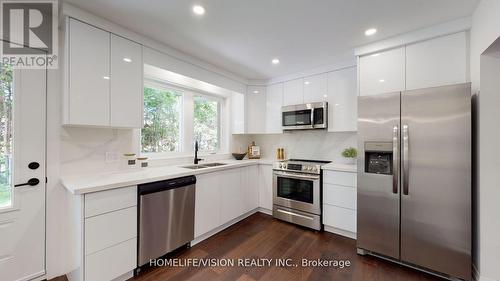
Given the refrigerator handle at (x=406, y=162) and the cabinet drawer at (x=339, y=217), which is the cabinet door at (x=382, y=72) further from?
the cabinet drawer at (x=339, y=217)

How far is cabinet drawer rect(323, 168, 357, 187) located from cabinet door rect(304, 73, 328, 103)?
113cm

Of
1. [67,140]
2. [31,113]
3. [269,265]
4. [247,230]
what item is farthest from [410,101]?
[31,113]

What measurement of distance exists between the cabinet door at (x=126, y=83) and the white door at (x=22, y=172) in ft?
1.79

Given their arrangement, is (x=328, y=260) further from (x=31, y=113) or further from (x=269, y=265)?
(x=31, y=113)

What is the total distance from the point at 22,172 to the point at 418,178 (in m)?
3.51

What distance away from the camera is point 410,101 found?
1.96 metres

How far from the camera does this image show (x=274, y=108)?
142 inches

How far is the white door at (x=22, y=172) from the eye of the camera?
162cm

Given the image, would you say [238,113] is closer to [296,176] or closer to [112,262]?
[296,176]

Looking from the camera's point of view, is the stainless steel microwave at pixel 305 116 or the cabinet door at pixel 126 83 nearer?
the cabinet door at pixel 126 83

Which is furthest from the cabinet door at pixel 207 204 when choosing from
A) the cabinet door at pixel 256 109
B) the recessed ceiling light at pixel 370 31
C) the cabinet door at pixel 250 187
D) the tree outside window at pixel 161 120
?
the recessed ceiling light at pixel 370 31

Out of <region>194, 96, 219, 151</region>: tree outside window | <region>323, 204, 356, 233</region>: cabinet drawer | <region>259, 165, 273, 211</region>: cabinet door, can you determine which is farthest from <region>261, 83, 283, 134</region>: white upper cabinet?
<region>323, 204, 356, 233</region>: cabinet drawer

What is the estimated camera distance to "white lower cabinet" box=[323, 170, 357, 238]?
2.55 metres

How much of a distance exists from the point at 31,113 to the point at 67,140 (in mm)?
326
